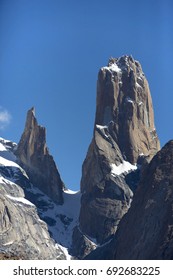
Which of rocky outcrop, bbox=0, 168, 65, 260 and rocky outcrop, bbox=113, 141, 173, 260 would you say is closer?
rocky outcrop, bbox=113, 141, 173, 260

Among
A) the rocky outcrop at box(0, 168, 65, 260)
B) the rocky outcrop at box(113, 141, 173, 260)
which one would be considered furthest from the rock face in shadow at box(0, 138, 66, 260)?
the rocky outcrop at box(113, 141, 173, 260)

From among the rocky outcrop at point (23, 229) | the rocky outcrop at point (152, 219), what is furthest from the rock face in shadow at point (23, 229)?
the rocky outcrop at point (152, 219)

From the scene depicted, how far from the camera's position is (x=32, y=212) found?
197750 mm

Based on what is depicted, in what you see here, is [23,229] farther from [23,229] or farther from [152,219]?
[152,219]

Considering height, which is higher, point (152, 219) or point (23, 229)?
point (152, 219)

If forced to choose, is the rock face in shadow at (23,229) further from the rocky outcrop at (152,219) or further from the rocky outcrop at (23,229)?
the rocky outcrop at (152,219)

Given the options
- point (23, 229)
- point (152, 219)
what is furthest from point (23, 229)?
point (152, 219)

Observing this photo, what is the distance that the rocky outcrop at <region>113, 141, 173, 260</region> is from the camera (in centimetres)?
11275

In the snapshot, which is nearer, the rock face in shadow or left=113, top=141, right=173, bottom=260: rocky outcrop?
left=113, top=141, right=173, bottom=260: rocky outcrop

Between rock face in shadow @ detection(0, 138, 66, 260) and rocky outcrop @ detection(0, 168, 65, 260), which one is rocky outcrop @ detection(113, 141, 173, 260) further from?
rocky outcrop @ detection(0, 168, 65, 260)

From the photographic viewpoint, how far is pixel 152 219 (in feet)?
415
